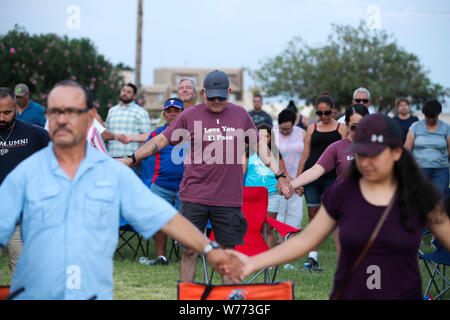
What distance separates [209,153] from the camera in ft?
19.9

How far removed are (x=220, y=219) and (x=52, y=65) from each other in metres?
21.8

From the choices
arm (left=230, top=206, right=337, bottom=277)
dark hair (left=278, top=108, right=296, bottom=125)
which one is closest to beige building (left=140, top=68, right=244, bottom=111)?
dark hair (left=278, top=108, right=296, bottom=125)

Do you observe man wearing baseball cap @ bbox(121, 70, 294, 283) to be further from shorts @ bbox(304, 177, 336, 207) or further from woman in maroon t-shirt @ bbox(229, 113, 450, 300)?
shorts @ bbox(304, 177, 336, 207)

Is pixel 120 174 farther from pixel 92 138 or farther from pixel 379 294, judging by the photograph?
pixel 92 138

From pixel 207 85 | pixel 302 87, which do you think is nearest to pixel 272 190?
pixel 207 85

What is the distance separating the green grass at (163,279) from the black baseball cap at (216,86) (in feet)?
7.24

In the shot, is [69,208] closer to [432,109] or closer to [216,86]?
[216,86]

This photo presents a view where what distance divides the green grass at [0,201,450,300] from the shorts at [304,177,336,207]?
90 cm

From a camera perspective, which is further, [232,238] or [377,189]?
[232,238]

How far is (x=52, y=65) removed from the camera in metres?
26.3

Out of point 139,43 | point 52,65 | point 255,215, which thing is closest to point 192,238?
point 255,215

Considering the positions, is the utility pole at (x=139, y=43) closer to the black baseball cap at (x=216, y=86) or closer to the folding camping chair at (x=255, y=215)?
the folding camping chair at (x=255, y=215)

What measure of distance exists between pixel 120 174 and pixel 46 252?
0.56m

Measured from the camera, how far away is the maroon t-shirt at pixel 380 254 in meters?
3.41
